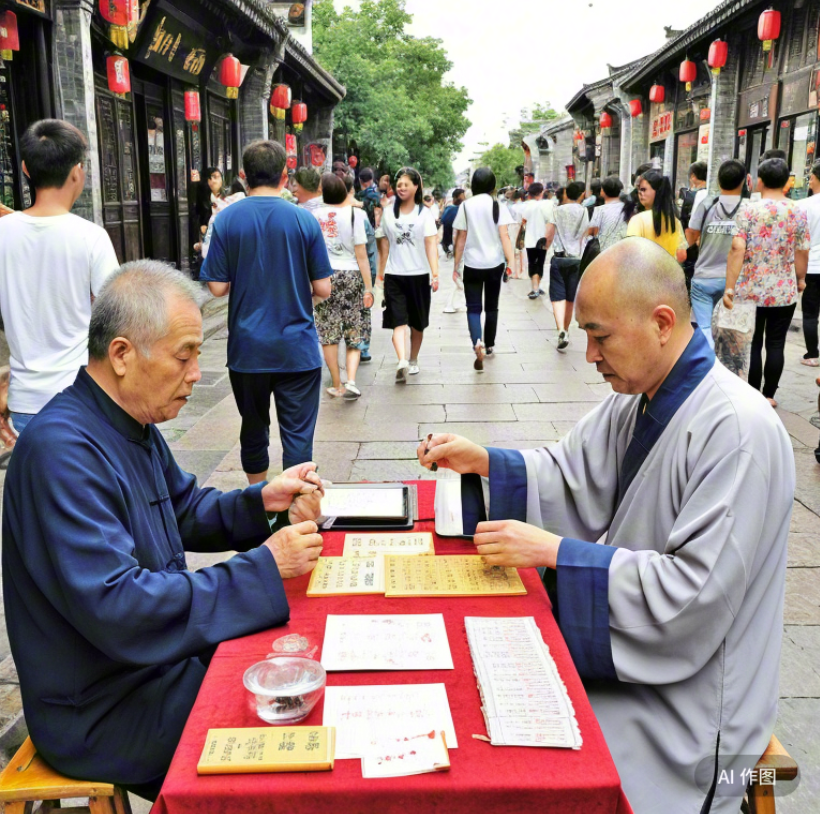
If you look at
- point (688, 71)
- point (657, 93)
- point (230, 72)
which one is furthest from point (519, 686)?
point (657, 93)

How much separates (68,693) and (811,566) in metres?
3.36

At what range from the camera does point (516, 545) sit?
6.55 feet

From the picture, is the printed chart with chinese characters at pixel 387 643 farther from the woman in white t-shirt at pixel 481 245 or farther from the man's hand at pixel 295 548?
the woman in white t-shirt at pixel 481 245

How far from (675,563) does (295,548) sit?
0.83 meters

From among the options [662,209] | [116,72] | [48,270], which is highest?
[116,72]

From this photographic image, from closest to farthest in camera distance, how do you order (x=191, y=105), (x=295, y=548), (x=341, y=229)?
(x=295, y=548) → (x=341, y=229) → (x=191, y=105)

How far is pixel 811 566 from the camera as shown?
157 inches

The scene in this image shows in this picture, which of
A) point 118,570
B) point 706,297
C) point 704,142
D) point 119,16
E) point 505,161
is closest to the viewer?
point 118,570

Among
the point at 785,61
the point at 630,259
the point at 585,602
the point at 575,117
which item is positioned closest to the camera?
the point at 585,602

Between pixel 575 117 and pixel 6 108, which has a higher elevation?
pixel 575 117

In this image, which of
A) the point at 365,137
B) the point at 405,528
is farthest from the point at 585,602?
the point at 365,137

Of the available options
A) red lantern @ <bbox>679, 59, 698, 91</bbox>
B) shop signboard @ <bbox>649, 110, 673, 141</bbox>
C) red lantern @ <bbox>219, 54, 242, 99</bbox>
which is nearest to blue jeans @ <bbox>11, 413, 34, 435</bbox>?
red lantern @ <bbox>219, 54, 242, 99</bbox>

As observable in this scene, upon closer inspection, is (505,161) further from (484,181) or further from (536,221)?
(484,181)

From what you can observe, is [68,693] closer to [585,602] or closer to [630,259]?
[585,602]
